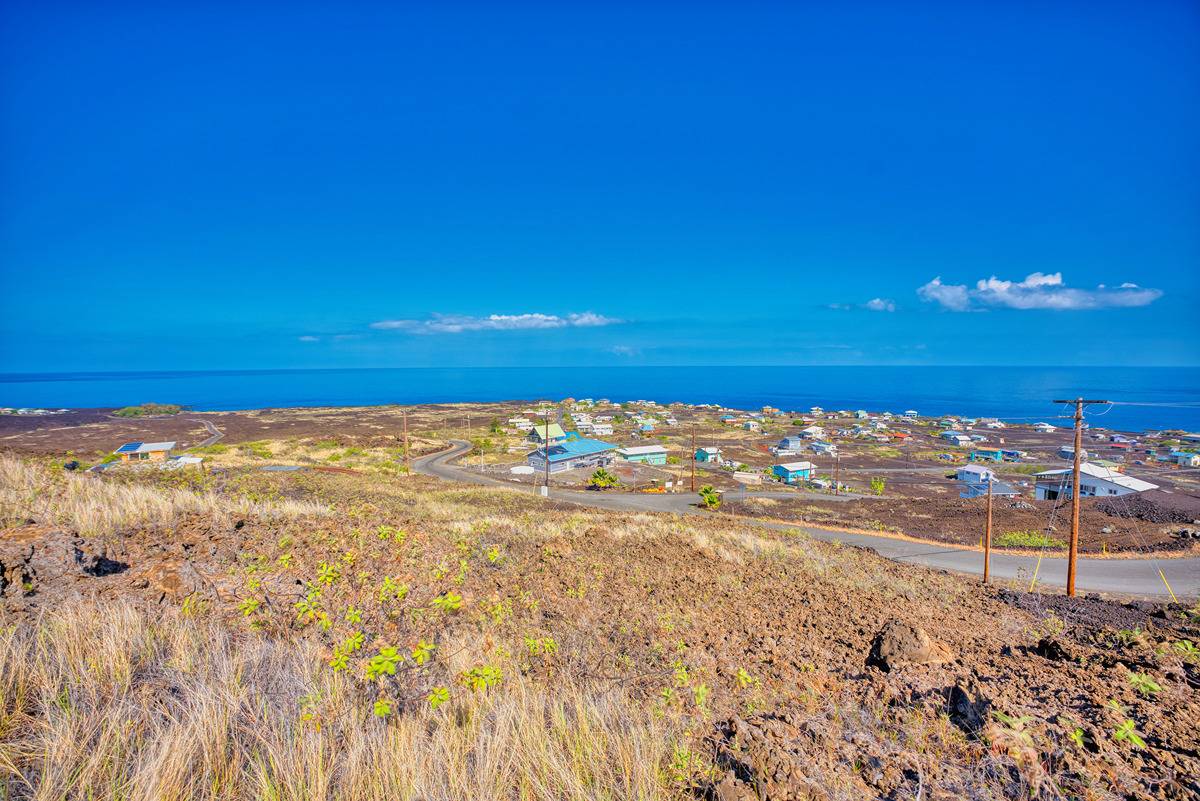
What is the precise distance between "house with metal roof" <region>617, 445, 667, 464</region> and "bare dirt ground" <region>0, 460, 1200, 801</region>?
166ft

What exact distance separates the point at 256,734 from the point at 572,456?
55.5 meters

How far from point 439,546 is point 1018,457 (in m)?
89.9

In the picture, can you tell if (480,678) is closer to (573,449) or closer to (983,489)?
(573,449)

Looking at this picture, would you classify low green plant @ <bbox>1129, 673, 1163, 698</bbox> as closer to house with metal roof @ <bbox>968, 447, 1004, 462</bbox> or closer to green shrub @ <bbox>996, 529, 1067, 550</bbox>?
green shrub @ <bbox>996, 529, 1067, 550</bbox>

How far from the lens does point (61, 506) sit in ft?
28.8

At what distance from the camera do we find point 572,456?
58.2 meters

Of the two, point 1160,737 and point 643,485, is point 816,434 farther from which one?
point 1160,737

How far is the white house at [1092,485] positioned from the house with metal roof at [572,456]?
140 feet

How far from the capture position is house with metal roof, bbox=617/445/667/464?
63812mm

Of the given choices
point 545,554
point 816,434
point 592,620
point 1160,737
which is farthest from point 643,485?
point 816,434

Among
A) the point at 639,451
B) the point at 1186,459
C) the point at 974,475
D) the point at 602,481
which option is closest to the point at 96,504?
the point at 602,481

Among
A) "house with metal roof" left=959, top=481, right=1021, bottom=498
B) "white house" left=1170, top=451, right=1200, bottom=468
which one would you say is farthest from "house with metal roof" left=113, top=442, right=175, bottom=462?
"white house" left=1170, top=451, right=1200, bottom=468

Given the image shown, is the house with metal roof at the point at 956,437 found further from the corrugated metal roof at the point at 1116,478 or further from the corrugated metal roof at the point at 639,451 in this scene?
the corrugated metal roof at the point at 639,451

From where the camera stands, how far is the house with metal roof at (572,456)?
57.0 m
